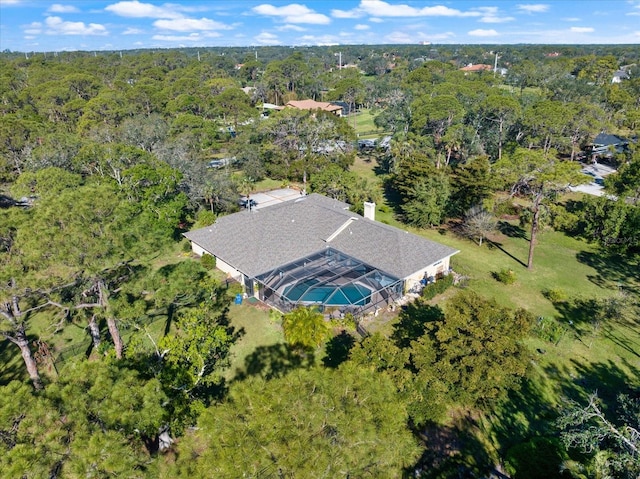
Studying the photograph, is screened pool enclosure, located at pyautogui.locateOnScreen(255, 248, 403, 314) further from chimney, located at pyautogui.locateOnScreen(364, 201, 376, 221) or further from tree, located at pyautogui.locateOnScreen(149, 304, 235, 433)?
chimney, located at pyautogui.locateOnScreen(364, 201, 376, 221)

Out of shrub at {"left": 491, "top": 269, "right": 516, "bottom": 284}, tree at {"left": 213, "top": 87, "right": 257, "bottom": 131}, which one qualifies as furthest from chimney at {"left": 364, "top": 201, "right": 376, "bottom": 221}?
tree at {"left": 213, "top": 87, "right": 257, "bottom": 131}

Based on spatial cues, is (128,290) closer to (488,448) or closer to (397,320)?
(397,320)

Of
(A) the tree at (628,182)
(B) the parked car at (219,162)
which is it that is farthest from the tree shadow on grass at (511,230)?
(B) the parked car at (219,162)

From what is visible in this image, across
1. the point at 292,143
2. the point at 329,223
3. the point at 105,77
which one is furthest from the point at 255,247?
the point at 105,77

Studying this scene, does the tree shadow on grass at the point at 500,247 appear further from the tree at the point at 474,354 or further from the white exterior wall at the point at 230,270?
the white exterior wall at the point at 230,270

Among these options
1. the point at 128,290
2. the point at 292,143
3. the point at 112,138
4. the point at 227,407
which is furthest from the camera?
the point at 292,143

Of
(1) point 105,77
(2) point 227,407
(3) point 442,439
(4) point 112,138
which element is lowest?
(3) point 442,439
